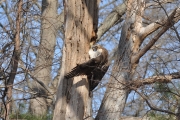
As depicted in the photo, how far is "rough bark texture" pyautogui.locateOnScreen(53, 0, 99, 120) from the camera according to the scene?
217 inches

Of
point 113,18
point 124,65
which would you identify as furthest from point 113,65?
point 113,18

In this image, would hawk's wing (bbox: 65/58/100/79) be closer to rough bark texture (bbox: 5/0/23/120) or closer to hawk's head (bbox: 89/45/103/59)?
hawk's head (bbox: 89/45/103/59)

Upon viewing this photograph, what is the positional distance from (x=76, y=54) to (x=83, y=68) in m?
0.23

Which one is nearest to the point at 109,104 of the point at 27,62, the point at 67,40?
the point at 27,62

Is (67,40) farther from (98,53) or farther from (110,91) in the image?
(110,91)

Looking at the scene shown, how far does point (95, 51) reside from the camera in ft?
18.8

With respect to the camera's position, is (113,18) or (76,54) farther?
(113,18)

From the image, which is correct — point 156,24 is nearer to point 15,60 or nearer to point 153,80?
point 153,80

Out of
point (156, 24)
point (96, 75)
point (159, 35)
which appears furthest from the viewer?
point (156, 24)

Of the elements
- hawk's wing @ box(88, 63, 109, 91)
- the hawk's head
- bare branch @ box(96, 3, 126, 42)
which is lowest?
hawk's wing @ box(88, 63, 109, 91)

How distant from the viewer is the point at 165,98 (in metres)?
6.20

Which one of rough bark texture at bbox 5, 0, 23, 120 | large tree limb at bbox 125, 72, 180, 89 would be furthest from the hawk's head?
rough bark texture at bbox 5, 0, 23, 120

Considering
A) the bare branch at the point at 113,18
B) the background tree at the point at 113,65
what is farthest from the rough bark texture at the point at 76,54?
the bare branch at the point at 113,18

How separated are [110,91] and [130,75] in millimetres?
416
